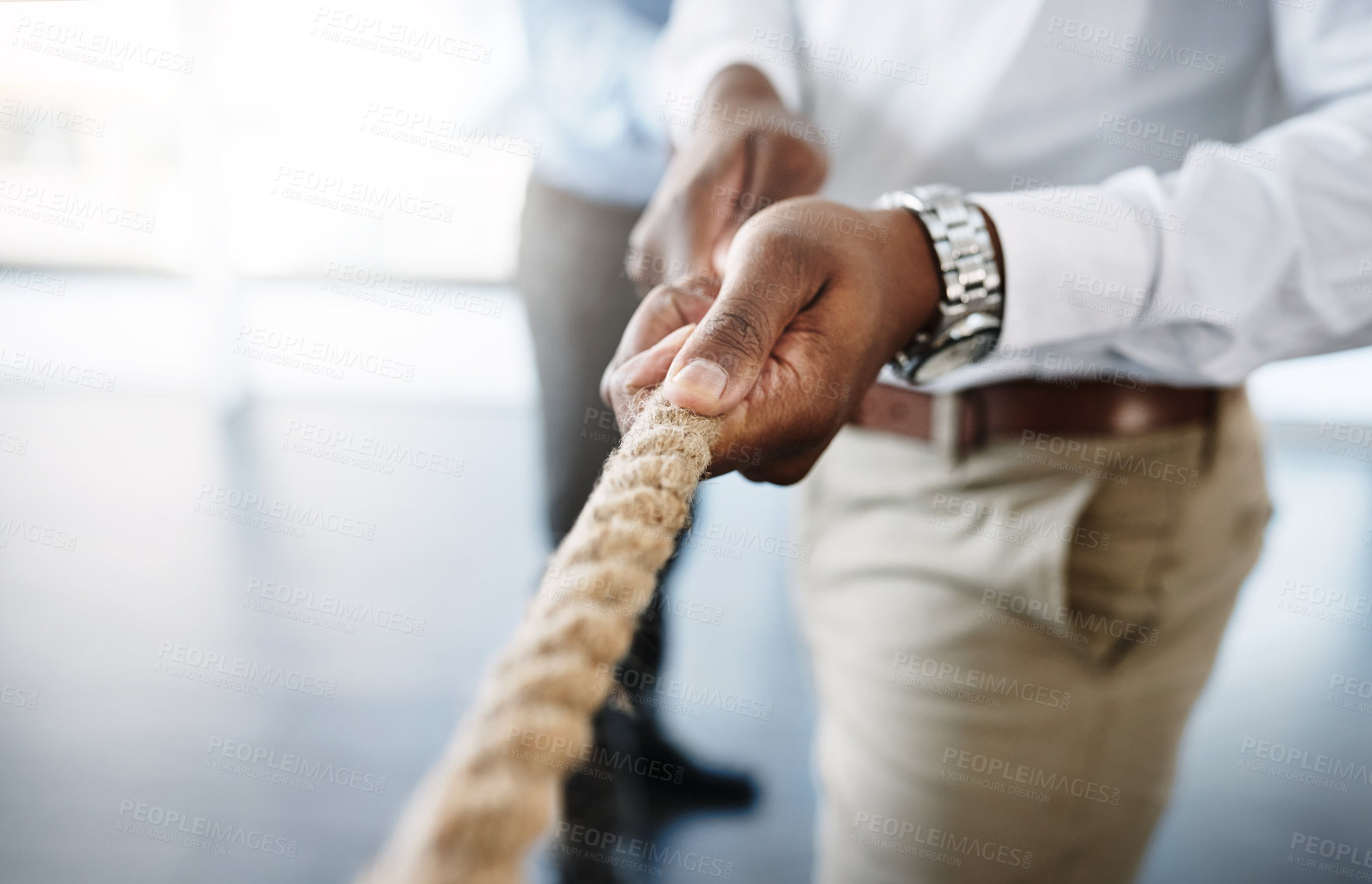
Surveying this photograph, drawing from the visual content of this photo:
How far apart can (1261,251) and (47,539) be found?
2.21 meters

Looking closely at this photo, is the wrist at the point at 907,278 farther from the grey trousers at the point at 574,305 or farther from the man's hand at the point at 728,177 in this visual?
the grey trousers at the point at 574,305

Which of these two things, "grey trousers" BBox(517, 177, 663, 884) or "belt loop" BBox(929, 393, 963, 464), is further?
"grey trousers" BBox(517, 177, 663, 884)

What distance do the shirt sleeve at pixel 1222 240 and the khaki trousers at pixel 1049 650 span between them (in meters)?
0.09

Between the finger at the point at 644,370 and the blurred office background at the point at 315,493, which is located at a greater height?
the finger at the point at 644,370

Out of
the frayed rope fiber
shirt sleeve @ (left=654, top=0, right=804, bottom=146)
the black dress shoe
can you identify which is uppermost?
shirt sleeve @ (left=654, top=0, right=804, bottom=146)

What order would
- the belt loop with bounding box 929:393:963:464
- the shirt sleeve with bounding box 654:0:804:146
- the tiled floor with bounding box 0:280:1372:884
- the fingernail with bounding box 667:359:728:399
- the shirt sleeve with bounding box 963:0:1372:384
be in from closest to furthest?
→ the fingernail with bounding box 667:359:728:399
the shirt sleeve with bounding box 963:0:1372:384
the belt loop with bounding box 929:393:963:464
the shirt sleeve with bounding box 654:0:804:146
the tiled floor with bounding box 0:280:1372:884

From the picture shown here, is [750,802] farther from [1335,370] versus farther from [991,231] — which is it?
[1335,370]

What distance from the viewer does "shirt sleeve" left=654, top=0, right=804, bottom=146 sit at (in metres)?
0.69

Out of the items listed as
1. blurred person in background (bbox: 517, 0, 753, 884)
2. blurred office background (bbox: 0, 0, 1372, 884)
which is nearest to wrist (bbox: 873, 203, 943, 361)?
blurred person in background (bbox: 517, 0, 753, 884)

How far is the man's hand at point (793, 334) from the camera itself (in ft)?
1.28

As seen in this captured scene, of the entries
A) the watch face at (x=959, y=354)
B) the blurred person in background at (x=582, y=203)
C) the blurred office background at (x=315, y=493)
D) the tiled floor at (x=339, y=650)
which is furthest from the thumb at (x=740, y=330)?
the tiled floor at (x=339, y=650)

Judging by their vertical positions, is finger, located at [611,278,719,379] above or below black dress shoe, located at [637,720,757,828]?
above

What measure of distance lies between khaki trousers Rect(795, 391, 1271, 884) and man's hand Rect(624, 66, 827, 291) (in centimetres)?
21

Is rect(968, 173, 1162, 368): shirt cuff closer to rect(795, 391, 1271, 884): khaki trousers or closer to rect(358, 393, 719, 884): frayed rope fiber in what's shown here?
rect(795, 391, 1271, 884): khaki trousers
